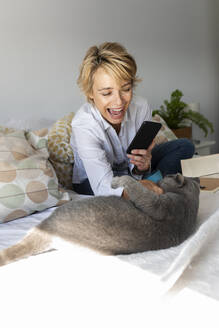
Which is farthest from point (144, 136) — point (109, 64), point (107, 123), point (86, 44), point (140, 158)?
point (86, 44)

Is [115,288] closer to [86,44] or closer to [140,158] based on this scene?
[140,158]

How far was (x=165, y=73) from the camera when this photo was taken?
11.5 ft

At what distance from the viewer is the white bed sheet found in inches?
26.8

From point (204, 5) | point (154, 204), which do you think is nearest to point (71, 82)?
point (154, 204)

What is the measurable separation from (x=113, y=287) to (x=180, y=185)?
460mm

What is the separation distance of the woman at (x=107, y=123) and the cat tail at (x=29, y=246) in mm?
468

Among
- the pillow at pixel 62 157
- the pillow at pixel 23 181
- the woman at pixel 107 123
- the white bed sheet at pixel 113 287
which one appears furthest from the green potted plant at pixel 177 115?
the white bed sheet at pixel 113 287

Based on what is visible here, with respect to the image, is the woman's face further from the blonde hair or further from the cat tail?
the cat tail

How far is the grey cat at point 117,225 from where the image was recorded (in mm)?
Result: 896

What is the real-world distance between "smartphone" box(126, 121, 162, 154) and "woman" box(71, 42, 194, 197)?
32 mm

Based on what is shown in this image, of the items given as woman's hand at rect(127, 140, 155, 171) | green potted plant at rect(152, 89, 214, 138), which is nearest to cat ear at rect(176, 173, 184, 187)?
woman's hand at rect(127, 140, 155, 171)

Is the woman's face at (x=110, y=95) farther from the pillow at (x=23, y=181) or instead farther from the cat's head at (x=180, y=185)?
the cat's head at (x=180, y=185)

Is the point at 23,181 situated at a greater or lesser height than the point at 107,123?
lesser

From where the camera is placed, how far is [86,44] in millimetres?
2654
